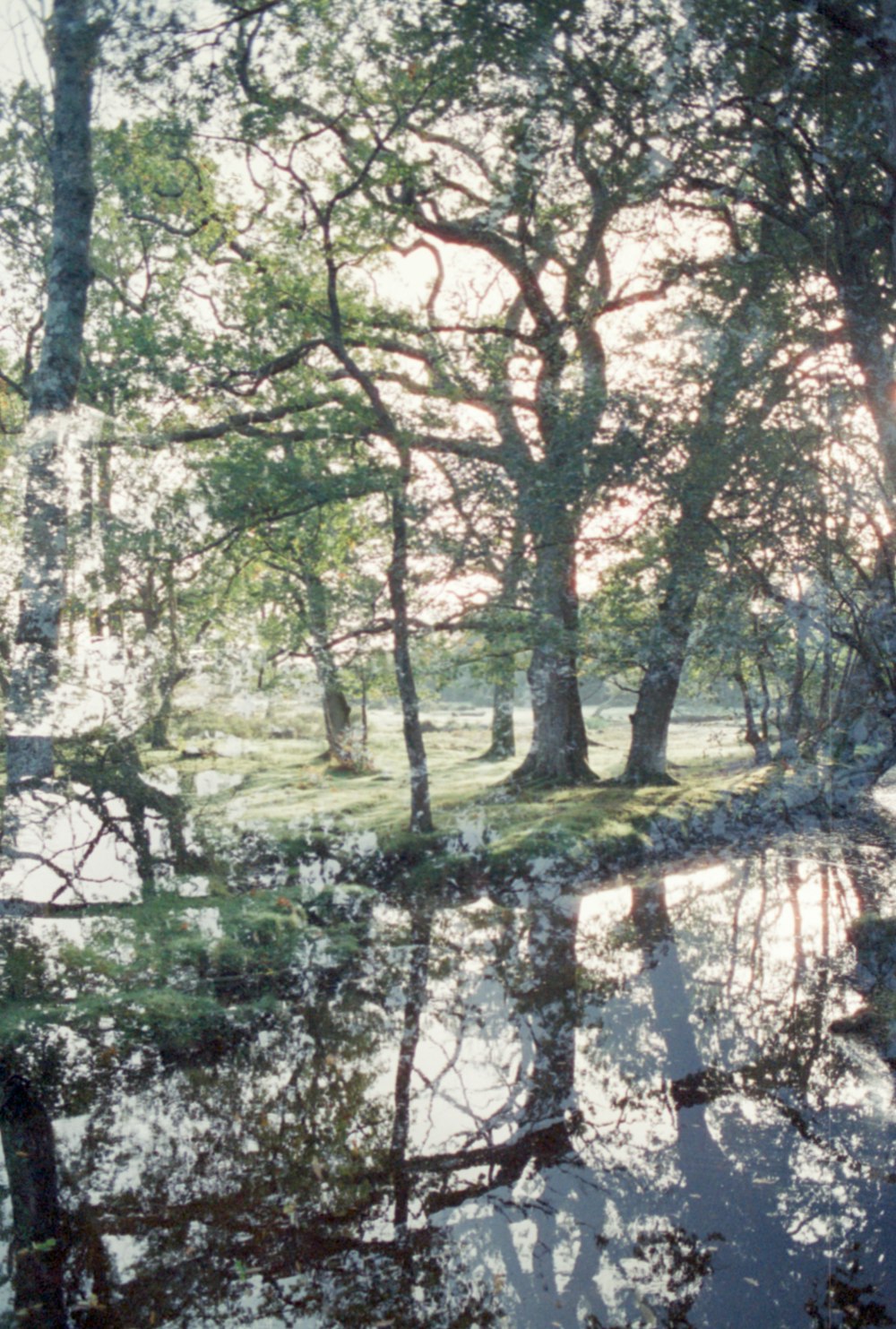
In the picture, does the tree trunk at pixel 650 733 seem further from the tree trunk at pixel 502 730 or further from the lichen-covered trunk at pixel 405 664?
the tree trunk at pixel 502 730

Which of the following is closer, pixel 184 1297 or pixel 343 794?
pixel 184 1297

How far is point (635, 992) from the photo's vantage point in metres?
7.74

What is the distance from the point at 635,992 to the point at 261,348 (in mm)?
11643

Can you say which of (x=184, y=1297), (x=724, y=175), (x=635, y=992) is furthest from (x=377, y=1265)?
(x=724, y=175)

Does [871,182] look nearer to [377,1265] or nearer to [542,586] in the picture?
[542,586]

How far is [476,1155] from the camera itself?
5.32m

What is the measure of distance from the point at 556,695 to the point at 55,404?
34.6ft

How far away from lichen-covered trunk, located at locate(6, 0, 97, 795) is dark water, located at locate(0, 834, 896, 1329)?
2224 millimetres

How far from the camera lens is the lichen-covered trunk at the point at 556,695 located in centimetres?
1428

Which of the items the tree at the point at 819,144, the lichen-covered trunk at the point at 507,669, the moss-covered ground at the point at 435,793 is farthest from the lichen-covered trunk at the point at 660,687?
the tree at the point at 819,144

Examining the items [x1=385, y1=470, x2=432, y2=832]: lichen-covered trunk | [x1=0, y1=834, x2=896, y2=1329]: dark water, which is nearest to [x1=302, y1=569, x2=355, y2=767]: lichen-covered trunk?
[x1=385, y1=470, x2=432, y2=832]: lichen-covered trunk

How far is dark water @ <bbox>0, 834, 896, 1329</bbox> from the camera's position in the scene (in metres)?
4.11

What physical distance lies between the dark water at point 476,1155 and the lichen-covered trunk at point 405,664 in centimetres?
427

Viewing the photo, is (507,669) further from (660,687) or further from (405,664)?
(405,664)
